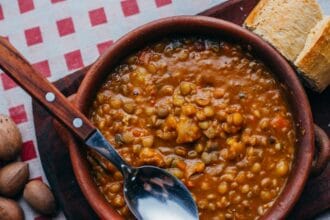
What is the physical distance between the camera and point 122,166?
2.91 metres

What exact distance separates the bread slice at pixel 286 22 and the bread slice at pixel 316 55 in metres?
0.05

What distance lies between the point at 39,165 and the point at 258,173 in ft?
3.80

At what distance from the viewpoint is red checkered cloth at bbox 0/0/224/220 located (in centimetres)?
352

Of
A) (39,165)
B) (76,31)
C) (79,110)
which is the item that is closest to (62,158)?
(39,165)

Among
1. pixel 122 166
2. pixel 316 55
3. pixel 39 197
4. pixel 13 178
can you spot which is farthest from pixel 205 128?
pixel 13 178

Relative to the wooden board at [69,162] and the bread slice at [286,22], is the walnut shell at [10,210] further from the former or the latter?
the bread slice at [286,22]

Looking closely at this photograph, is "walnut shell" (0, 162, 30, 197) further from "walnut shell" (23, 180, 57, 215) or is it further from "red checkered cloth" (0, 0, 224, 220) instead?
"red checkered cloth" (0, 0, 224, 220)

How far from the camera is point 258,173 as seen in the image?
2953 millimetres

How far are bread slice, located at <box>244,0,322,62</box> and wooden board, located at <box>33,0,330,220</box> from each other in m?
0.24

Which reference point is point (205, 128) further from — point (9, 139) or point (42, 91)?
point (9, 139)

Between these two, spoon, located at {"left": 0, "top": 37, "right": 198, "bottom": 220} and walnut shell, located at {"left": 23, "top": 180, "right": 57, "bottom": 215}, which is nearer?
spoon, located at {"left": 0, "top": 37, "right": 198, "bottom": 220}

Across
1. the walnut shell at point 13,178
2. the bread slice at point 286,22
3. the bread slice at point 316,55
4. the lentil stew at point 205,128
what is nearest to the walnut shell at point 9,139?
the walnut shell at point 13,178

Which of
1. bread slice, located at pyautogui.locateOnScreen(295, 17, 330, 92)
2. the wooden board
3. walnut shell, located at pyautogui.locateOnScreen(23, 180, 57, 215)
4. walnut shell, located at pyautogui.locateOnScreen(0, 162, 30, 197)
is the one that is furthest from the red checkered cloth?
bread slice, located at pyautogui.locateOnScreen(295, 17, 330, 92)

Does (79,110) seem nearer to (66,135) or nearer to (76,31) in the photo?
(66,135)
